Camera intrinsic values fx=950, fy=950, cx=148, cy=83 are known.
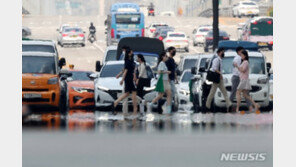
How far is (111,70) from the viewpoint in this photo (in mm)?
26453

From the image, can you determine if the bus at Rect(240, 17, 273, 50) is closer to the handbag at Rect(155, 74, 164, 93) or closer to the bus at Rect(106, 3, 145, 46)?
the bus at Rect(106, 3, 145, 46)

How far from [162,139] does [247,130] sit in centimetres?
220

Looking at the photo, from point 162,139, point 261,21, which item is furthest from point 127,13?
point 162,139

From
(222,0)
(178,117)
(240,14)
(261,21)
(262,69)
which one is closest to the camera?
(178,117)

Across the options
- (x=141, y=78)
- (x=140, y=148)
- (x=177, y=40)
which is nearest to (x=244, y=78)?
(x=141, y=78)

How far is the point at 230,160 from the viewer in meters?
17.2

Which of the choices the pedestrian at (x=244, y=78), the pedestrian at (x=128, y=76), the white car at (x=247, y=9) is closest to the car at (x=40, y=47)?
the pedestrian at (x=128, y=76)

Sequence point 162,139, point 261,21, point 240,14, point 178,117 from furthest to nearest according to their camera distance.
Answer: point 240,14 → point 261,21 → point 178,117 → point 162,139

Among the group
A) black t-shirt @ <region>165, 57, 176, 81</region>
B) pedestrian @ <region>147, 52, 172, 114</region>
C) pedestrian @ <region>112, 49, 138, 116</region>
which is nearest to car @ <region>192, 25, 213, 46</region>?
black t-shirt @ <region>165, 57, 176, 81</region>

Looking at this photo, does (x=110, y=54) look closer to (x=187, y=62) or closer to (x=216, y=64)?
(x=187, y=62)

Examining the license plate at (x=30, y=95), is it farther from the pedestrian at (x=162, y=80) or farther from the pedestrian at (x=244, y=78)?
the pedestrian at (x=244, y=78)

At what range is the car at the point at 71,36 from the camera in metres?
66.8

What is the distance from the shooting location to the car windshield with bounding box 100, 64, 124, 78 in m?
26.1
